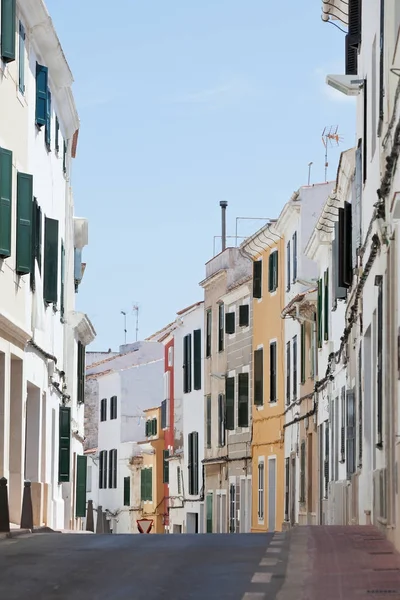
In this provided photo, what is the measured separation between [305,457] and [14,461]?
47.6 ft

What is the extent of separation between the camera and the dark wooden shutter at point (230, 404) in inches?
1949

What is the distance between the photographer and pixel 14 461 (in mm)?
26562

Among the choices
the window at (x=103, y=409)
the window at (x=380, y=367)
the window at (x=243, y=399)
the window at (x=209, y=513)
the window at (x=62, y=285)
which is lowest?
the window at (x=209, y=513)

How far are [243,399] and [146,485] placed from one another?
19.4 m

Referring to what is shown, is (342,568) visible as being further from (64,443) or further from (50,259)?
(64,443)

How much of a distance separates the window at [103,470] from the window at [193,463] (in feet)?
66.1

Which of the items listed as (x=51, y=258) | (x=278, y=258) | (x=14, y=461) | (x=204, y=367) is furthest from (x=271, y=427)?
(x=14, y=461)

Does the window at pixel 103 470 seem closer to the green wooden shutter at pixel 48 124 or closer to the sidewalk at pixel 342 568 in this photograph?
the green wooden shutter at pixel 48 124

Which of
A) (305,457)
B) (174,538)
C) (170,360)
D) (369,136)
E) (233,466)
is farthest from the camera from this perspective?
(170,360)

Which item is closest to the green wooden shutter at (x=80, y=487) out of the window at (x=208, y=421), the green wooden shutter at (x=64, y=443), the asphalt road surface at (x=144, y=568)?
the green wooden shutter at (x=64, y=443)

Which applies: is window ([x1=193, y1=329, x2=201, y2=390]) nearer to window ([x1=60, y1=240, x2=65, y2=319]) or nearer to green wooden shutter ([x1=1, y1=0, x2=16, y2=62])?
window ([x1=60, y1=240, x2=65, y2=319])

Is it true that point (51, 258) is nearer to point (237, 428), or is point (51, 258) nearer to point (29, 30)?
point (29, 30)

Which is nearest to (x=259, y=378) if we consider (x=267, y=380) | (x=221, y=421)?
(x=267, y=380)

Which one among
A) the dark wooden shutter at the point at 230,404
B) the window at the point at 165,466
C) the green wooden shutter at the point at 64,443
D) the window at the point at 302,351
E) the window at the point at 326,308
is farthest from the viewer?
the window at the point at 165,466
